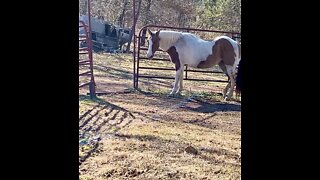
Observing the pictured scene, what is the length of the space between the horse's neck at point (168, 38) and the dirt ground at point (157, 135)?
74cm

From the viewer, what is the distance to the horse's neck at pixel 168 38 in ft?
19.2

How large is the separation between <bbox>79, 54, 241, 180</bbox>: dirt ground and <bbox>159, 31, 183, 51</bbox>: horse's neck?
739mm

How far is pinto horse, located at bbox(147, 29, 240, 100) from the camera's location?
5.86 meters

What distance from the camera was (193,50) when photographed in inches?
232

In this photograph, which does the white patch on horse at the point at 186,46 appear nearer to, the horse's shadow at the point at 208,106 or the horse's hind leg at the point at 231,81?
the horse's hind leg at the point at 231,81

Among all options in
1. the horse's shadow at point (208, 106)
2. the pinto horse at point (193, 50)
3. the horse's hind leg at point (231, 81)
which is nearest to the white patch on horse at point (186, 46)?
the pinto horse at point (193, 50)

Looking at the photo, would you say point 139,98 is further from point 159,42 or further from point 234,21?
point 234,21
